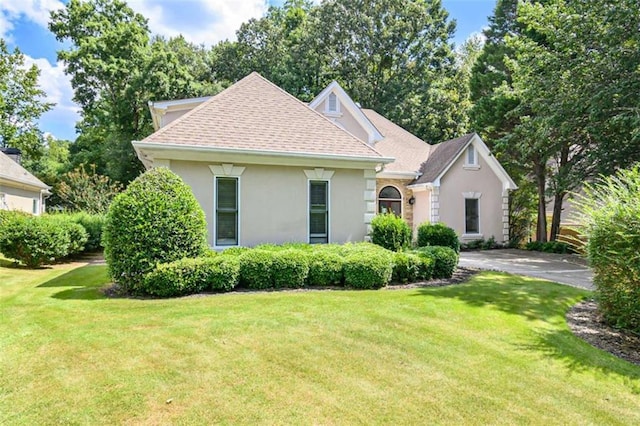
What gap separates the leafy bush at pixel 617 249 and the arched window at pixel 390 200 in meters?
12.2

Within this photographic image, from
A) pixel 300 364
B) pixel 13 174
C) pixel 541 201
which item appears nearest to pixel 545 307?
pixel 300 364

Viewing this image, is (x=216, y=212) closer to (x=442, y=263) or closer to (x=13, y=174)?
(x=442, y=263)

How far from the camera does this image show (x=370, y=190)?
11.1m

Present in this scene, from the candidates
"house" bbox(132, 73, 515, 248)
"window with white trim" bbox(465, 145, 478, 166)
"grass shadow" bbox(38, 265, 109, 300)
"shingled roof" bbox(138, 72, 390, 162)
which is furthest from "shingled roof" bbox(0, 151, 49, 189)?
"window with white trim" bbox(465, 145, 478, 166)

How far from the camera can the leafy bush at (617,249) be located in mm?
5336

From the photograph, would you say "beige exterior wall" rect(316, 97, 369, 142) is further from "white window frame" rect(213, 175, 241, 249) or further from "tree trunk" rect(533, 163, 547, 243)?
"white window frame" rect(213, 175, 241, 249)

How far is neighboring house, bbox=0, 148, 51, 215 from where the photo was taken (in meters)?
20.0

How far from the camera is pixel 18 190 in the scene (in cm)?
2195

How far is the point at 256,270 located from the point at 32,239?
7767 mm

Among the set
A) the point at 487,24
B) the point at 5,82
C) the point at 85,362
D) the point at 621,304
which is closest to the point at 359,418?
the point at 85,362

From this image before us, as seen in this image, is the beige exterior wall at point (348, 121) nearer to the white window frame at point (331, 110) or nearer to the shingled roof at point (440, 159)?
the white window frame at point (331, 110)

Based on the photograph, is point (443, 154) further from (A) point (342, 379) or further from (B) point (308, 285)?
(A) point (342, 379)

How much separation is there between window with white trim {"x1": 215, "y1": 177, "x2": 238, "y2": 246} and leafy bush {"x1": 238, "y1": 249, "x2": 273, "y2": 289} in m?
2.38

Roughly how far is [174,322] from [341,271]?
12.5 feet
